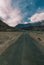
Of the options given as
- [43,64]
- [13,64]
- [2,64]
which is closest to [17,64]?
[13,64]

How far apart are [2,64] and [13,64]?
3.33ft

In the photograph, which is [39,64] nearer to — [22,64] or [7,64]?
[22,64]

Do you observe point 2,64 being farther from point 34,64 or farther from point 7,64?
point 34,64

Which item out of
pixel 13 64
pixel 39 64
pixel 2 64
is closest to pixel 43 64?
pixel 39 64

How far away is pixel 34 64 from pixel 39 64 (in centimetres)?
47

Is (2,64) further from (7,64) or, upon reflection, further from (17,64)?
(17,64)

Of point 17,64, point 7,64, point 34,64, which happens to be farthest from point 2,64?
point 34,64

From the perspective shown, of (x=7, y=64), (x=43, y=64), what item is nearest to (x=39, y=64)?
(x=43, y=64)

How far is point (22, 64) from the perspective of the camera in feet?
44.4

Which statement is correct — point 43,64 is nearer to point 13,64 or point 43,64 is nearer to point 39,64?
point 39,64

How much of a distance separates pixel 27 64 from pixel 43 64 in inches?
54.1

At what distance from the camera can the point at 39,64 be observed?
13.8 m

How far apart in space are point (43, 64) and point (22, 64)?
1794 mm

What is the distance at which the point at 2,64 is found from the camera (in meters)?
13.9
